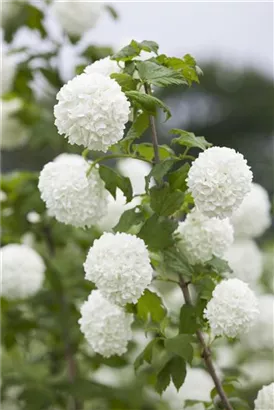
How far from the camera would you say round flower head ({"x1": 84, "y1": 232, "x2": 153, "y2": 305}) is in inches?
34.5

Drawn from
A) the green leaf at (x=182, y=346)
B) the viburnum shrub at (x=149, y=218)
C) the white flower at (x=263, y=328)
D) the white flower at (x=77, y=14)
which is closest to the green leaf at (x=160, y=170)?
the viburnum shrub at (x=149, y=218)

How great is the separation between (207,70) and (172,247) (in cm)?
820

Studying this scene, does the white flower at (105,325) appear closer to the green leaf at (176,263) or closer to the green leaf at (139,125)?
the green leaf at (176,263)

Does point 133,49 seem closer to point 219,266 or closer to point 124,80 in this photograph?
point 124,80

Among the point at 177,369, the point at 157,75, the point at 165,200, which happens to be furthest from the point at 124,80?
the point at 177,369

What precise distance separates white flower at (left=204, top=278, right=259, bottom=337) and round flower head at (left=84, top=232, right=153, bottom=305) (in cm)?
10

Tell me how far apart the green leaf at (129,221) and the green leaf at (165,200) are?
43 mm

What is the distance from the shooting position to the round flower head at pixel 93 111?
83cm

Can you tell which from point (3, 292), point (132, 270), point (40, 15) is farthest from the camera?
point (40, 15)

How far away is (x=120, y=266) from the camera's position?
876 mm

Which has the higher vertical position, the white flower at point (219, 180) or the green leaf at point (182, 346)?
the white flower at point (219, 180)

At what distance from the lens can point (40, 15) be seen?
169cm

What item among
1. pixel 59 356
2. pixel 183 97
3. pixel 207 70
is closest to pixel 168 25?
pixel 59 356

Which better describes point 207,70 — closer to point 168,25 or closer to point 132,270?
point 168,25
